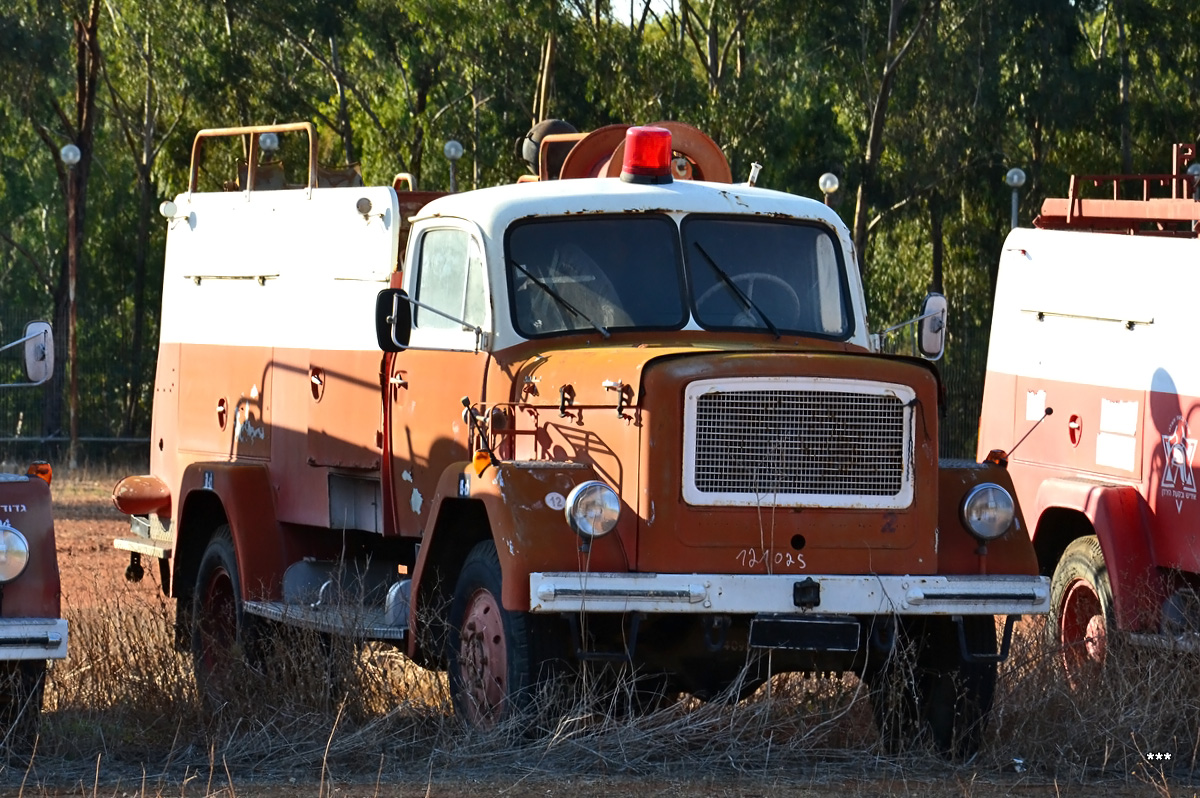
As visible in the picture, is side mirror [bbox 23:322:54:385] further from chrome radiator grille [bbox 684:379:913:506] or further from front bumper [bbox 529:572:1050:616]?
chrome radiator grille [bbox 684:379:913:506]

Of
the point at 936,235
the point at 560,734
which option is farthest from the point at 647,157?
the point at 936,235

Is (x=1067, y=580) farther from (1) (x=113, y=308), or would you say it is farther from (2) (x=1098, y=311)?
(1) (x=113, y=308)

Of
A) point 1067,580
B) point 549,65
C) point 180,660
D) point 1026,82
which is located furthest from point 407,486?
point 1026,82

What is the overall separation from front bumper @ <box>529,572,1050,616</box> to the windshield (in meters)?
1.65

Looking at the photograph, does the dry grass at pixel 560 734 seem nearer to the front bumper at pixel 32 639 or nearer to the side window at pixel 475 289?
the front bumper at pixel 32 639

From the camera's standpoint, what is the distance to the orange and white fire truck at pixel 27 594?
774 cm

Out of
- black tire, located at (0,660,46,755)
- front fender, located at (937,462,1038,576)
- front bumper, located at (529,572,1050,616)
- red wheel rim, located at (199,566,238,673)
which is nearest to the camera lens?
front bumper, located at (529,572,1050,616)

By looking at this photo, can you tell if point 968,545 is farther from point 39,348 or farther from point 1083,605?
point 39,348

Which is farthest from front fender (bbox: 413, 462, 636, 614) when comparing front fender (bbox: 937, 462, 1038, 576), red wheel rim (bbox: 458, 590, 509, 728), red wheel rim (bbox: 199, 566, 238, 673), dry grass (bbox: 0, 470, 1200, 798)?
red wheel rim (bbox: 199, 566, 238, 673)

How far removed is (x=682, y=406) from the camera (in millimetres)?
7656

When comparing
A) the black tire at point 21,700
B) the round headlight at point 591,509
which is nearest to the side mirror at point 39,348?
the black tire at point 21,700

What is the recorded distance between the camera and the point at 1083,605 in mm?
10789

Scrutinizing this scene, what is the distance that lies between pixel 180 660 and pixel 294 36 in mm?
28033

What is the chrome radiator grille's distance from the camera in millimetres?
7711
